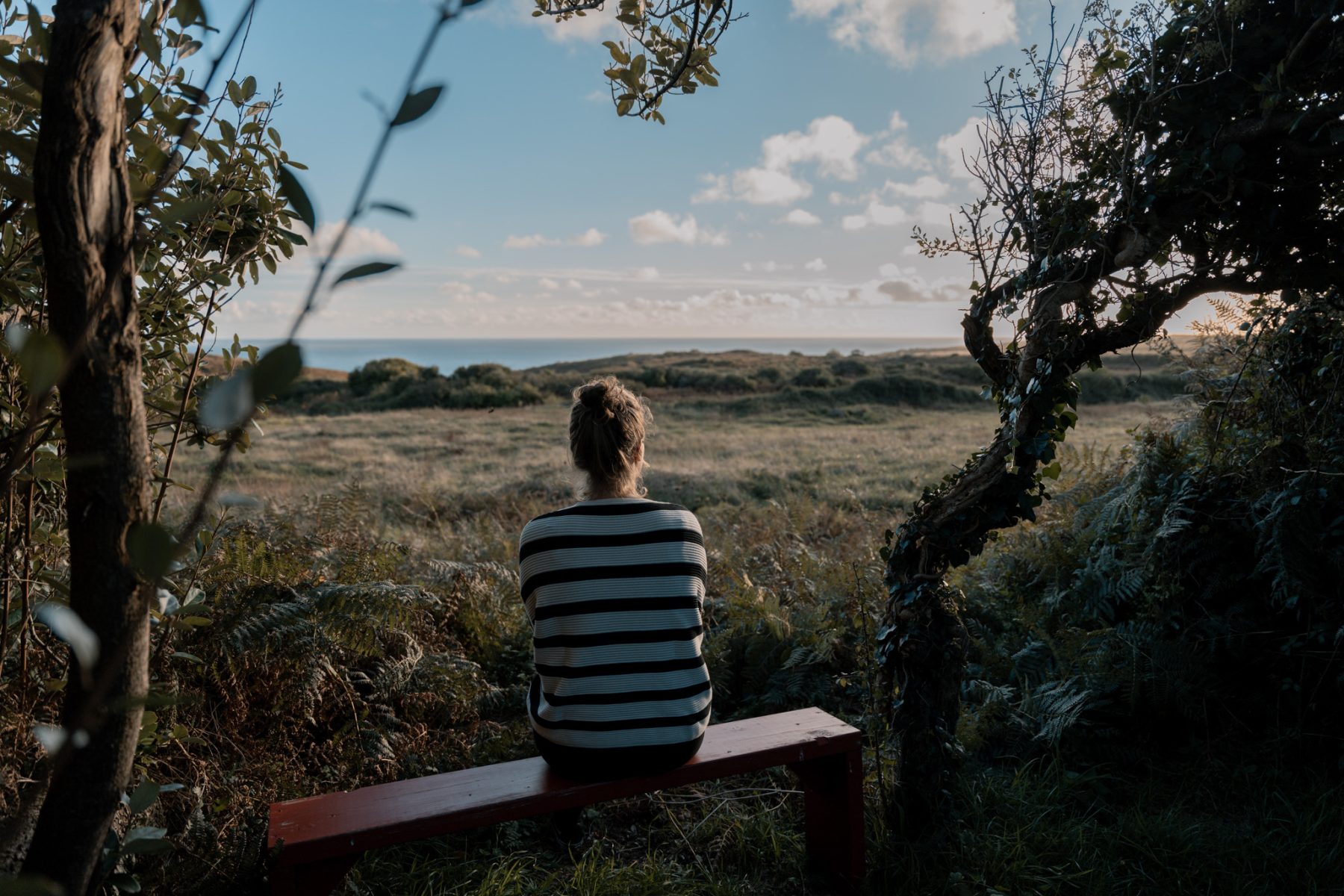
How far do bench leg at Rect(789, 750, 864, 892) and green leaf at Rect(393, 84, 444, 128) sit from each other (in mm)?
2841

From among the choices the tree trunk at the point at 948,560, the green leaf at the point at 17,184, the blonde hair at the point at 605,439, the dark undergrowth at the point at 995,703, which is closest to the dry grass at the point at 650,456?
the dark undergrowth at the point at 995,703

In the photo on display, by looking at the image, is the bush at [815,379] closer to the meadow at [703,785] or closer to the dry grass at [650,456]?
the dry grass at [650,456]

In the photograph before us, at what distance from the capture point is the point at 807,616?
503cm

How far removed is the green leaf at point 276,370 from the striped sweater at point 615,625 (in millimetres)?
2212

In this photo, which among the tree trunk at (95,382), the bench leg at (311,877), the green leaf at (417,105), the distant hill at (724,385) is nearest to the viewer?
the green leaf at (417,105)

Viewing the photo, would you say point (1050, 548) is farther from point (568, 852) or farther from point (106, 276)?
point (106, 276)

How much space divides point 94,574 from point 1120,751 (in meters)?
4.07

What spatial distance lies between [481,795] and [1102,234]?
2895 mm

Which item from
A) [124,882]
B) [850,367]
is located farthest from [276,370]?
[850,367]

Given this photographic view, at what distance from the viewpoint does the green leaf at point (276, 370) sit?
1.91 ft

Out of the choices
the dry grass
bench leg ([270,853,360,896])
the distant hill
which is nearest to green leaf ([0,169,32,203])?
bench leg ([270,853,360,896])

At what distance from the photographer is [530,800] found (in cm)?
258

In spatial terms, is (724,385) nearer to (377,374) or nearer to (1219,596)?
(377,374)

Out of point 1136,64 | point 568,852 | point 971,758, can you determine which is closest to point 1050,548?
point 971,758
